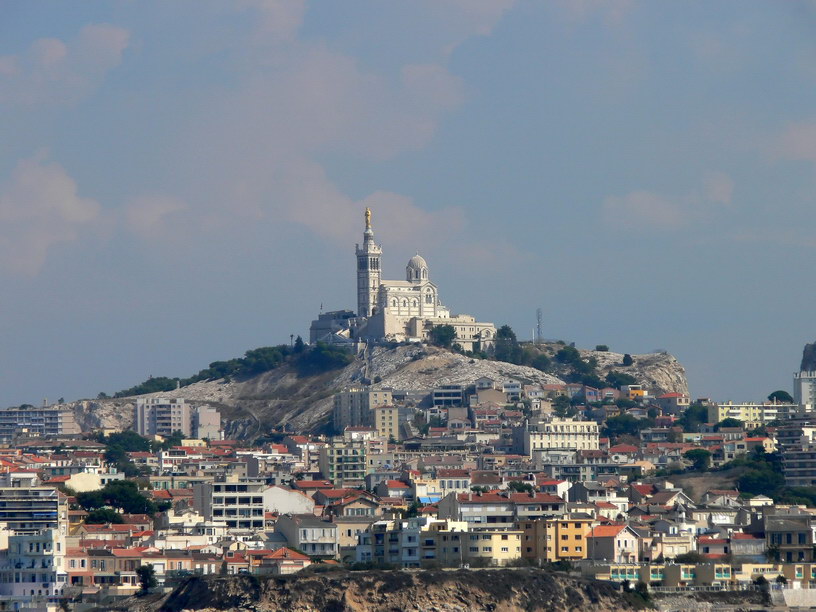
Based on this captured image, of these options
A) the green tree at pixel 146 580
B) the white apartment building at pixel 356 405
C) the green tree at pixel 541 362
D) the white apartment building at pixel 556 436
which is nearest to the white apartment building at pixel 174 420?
the white apartment building at pixel 356 405

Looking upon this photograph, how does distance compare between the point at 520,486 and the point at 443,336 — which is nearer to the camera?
the point at 520,486

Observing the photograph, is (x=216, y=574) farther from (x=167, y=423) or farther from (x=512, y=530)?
(x=167, y=423)

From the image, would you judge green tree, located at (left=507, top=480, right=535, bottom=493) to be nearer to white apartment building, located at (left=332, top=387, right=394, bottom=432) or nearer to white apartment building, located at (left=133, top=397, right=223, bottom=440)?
white apartment building, located at (left=332, top=387, right=394, bottom=432)

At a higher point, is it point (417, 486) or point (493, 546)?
point (417, 486)

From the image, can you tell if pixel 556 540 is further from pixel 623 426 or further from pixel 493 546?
pixel 623 426

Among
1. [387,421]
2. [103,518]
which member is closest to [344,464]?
[387,421]

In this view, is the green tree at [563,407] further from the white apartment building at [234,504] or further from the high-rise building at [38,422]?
the white apartment building at [234,504]

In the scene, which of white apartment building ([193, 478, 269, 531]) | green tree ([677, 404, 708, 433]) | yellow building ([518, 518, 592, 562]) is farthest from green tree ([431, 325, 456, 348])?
yellow building ([518, 518, 592, 562])
